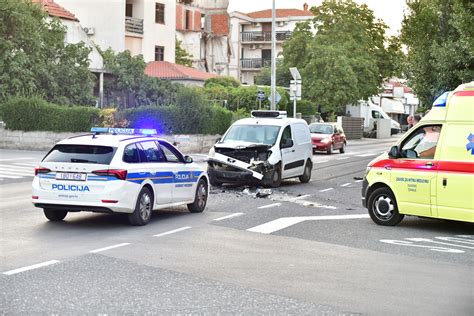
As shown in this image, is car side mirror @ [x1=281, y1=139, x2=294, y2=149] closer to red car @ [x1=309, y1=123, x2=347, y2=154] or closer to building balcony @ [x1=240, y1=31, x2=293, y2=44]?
red car @ [x1=309, y1=123, x2=347, y2=154]

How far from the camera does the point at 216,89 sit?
163ft

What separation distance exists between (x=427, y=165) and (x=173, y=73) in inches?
1774

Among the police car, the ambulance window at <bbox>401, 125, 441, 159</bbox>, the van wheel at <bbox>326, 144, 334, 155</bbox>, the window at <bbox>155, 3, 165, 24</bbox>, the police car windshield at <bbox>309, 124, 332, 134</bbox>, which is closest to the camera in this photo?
the police car

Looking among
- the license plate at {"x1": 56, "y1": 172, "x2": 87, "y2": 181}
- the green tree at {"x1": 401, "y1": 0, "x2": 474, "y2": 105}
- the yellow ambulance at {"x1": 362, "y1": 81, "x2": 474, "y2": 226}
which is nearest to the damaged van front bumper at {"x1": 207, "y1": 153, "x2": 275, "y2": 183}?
the yellow ambulance at {"x1": 362, "y1": 81, "x2": 474, "y2": 226}

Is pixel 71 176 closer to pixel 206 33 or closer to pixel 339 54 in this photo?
pixel 339 54

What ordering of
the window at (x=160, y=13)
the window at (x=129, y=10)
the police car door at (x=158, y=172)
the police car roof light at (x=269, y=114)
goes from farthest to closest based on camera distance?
the window at (x=160, y=13) → the window at (x=129, y=10) → the police car roof light at (x=269, y=114) → the police car door at (x=158, y=172)

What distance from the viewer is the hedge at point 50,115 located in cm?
3434

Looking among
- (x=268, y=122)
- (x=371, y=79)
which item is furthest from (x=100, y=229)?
(x=371, y=79)

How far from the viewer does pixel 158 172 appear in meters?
13.4

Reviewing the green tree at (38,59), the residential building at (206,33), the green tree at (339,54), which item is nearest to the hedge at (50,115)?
the green tree at (38,59)

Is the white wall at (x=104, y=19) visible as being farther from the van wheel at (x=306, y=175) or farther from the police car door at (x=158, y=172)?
the police car door at (x=158, y=172)

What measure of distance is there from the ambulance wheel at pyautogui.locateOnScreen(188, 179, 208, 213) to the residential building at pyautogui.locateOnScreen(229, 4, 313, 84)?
7421 cm

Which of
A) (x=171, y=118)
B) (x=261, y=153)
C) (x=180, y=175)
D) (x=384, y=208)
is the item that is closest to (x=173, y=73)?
(x=171, y=118)

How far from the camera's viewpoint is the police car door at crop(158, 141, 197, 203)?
554 inches
